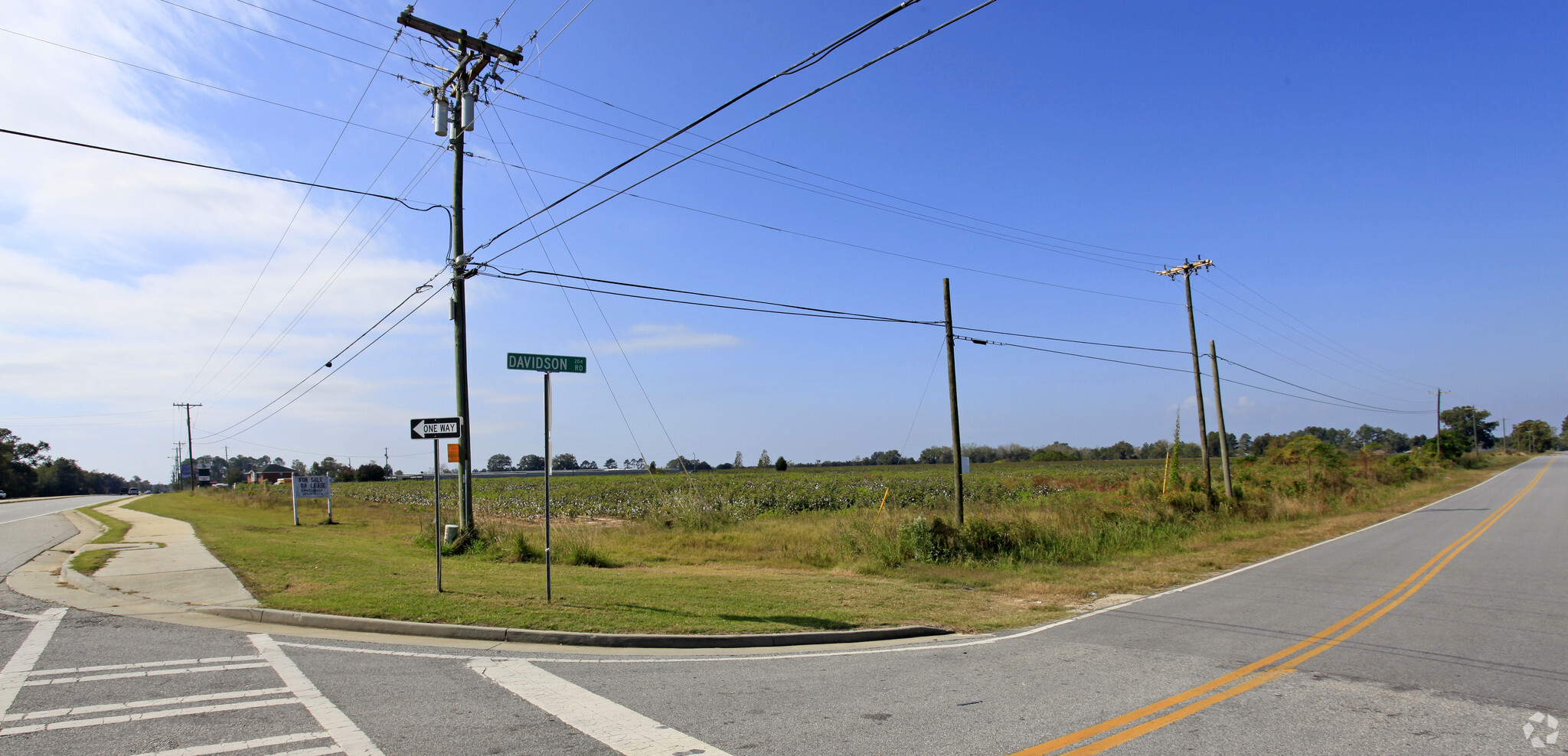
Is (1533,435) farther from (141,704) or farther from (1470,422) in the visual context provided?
(141,704)

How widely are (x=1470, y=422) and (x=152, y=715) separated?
180976 millimetres

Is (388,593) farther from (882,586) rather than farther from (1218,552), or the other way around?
(1218,552)

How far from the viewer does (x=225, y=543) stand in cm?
1745

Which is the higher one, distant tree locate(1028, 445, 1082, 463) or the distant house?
the distant house

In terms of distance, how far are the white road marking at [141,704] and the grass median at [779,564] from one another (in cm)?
295

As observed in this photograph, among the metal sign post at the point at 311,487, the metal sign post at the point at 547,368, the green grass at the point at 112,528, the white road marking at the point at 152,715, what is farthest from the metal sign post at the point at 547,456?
the metal sign post at the point at 311,487

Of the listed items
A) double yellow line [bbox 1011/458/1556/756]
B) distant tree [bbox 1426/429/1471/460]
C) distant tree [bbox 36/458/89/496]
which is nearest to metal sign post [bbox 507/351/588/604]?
double yellow line [bbox 1011/458/1556/756]

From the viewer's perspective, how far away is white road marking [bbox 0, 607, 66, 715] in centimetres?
582

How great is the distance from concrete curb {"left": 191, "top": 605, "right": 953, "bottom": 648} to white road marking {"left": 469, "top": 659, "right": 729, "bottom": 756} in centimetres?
128

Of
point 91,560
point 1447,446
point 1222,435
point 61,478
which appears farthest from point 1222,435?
point 61,478

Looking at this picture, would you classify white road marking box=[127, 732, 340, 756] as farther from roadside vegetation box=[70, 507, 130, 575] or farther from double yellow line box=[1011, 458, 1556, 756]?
roadside vegetation box=[70, 507, 130, 575]

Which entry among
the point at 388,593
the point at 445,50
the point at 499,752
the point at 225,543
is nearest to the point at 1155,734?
the point at 499,752

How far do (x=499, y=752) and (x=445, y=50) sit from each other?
1693 centimetres

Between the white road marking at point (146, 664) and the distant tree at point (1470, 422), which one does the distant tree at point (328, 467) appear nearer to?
the white road marking at point (146, 664)
